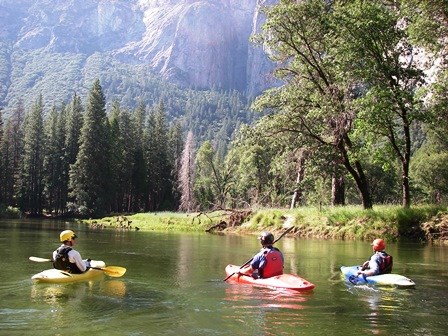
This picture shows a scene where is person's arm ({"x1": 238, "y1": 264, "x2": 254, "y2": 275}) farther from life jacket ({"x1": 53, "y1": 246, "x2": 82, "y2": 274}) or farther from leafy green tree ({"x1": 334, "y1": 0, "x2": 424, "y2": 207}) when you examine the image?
leafy green tree ({"x1": 334, "y1": 0, "x2": 424, "y2": 207})

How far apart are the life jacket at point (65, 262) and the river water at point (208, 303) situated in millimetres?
554

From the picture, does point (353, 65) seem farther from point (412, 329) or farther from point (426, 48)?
point (412, 329)

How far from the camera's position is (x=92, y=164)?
72.2 metres

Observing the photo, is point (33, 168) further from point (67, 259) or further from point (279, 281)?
point (279, 281)

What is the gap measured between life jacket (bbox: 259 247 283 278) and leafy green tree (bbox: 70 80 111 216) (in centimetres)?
6078

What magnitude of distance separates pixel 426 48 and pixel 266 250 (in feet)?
52.6

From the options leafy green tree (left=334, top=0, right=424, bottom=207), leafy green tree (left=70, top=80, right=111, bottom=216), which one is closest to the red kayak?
leafy green tree (left=334, top=0, right=424, bottom=207)

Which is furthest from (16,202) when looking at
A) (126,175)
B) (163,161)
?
(163,161)

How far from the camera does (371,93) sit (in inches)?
984

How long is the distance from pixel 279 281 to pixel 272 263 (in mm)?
779

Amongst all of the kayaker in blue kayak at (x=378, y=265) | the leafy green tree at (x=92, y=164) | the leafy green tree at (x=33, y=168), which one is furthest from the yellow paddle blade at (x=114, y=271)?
the leafy green tree at (x=33, y=168)

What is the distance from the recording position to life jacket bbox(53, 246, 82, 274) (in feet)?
43.1

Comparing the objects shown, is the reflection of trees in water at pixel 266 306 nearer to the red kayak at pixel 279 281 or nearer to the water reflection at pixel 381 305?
the red kayak at pixel 279 281

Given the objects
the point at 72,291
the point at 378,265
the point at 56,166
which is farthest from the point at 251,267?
the point at 56,166
